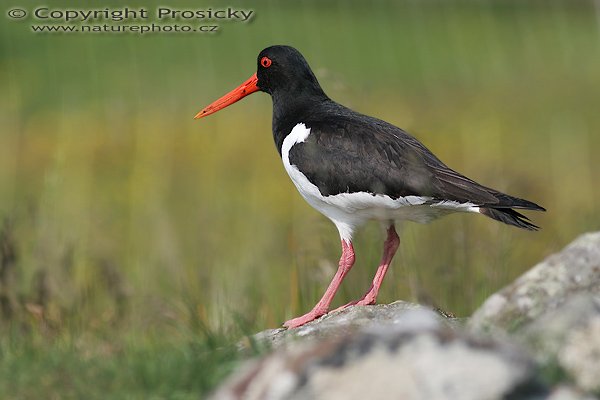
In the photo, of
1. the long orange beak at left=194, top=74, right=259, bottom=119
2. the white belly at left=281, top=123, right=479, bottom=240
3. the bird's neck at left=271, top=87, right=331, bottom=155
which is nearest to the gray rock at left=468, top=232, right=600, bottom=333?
the white belly at left=281, top=123, right=479, bottom=240

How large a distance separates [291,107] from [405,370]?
4.14 meters

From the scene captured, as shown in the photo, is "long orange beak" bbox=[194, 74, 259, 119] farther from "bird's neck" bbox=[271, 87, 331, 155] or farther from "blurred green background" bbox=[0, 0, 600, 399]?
"blurred green background" bbox=[0, 0, 600, 399]

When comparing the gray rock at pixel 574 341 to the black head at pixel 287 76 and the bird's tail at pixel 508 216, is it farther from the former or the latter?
the black head at pixel 287 76

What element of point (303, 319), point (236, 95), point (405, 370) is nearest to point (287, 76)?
point (236, 95)

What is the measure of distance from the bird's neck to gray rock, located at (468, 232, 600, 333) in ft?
9.54

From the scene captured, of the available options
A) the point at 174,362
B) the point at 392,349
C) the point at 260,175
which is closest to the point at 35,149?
the point at 260,175

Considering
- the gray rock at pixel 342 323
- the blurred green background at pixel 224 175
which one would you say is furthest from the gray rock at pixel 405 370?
the gray rock at pixel 342 323

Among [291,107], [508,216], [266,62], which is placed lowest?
[508,216]

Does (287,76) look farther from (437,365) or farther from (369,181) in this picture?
(437,365)

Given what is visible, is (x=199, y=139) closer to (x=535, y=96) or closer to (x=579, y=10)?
(x=535, y=96)

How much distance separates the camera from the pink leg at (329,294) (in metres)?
6.55

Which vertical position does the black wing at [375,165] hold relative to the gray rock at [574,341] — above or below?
above

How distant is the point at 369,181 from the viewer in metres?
6.68

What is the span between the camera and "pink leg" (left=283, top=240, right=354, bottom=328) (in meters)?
6.55
